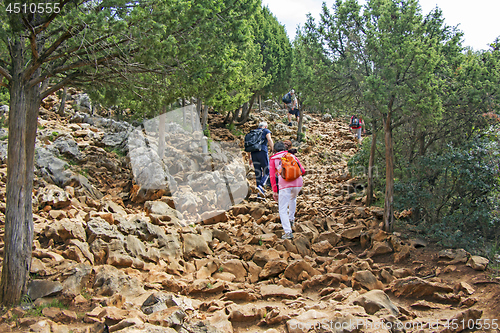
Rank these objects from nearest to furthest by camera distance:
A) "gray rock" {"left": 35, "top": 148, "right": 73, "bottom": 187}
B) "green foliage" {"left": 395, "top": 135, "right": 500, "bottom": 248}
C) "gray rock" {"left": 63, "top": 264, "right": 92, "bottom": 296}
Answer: "gray rock" {"left": 63, "top": 264, "right": 92, "bottom": 296} < "green foliage" {"left": 395, "top": 135, "right": 500, "bottom": 248} < "gray rock" {"left": 35, "top": 148, "right": 73, "bottom": 187}

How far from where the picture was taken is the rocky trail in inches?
163

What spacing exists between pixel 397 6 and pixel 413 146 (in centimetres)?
377

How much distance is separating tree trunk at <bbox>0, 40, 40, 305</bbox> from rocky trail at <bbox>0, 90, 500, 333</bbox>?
0.29 m

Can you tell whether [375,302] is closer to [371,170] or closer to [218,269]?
[218,269]

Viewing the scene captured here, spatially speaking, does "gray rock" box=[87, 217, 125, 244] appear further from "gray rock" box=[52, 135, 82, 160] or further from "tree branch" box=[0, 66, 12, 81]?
"gray rock" box=[52, 135, 82, 160]

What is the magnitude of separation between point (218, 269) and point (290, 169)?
255cm

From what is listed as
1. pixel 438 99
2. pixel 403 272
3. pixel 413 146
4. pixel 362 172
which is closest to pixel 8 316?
pixel 403 272

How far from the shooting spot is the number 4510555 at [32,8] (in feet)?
12.4

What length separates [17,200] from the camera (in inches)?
179

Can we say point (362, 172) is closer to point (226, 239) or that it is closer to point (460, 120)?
point (460, 120)

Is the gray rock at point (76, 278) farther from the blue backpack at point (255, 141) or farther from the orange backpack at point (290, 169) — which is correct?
the blue backpack at point (255, 141)

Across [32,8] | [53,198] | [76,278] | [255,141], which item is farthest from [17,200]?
[255,141]

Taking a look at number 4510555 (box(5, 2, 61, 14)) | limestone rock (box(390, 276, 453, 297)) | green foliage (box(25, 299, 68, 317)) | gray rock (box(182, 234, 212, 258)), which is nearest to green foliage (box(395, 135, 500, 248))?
limestone rock (box(390, 276, 453, 297))

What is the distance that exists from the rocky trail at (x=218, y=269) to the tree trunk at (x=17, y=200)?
0.29 meters
